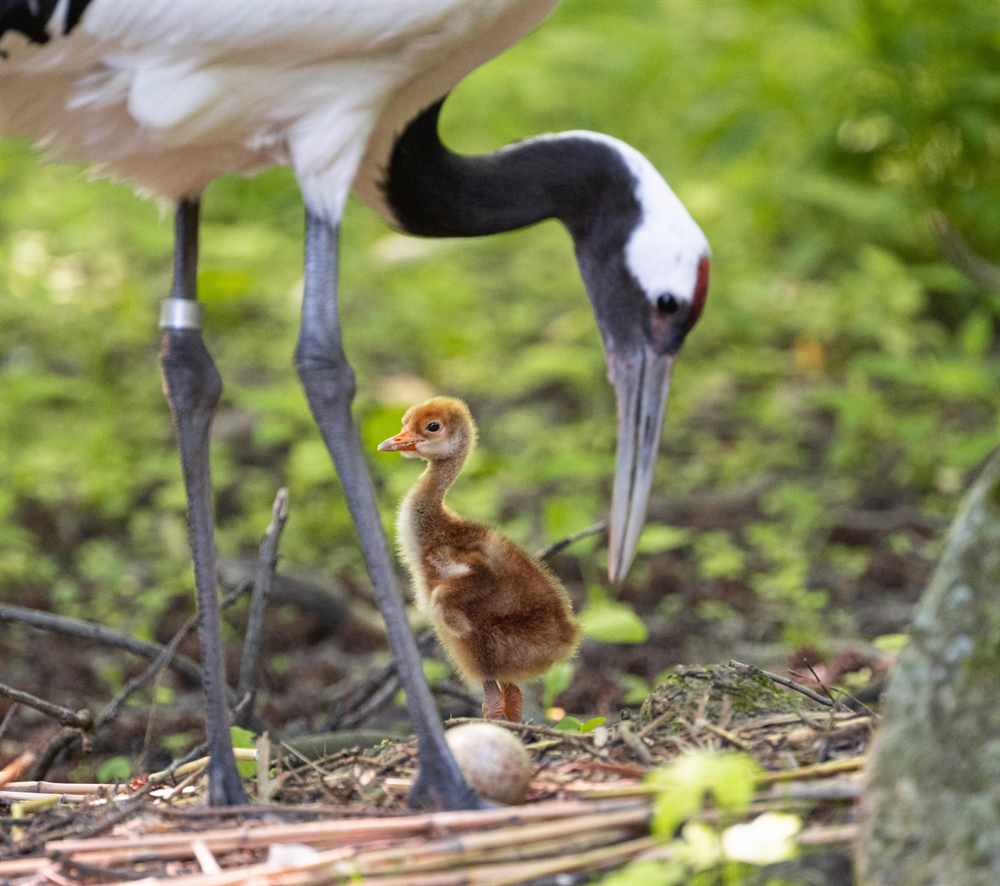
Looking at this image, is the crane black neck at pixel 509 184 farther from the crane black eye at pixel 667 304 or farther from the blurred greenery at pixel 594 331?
the blurred greenery at pixel 594 331

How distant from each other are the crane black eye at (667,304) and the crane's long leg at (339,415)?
2.68ft

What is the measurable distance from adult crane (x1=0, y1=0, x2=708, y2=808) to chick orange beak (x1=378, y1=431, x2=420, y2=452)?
385 mm

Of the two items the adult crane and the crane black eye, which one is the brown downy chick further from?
the crane black eye

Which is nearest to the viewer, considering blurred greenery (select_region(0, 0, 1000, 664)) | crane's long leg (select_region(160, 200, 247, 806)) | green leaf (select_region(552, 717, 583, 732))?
crane's long leg (select_region(160, 200, 247, 806))

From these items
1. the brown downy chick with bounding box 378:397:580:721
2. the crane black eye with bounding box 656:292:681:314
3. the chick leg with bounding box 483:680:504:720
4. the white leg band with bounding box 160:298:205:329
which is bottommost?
the chick leg with bounding box 483:680:504:720

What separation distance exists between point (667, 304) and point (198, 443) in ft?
4.20

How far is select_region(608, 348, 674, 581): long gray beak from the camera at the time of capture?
333 centimetres

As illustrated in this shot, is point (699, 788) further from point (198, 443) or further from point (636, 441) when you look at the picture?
point (198, 443)

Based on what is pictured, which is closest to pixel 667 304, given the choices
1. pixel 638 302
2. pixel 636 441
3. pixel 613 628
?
pixel 638 302

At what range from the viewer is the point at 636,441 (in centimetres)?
336

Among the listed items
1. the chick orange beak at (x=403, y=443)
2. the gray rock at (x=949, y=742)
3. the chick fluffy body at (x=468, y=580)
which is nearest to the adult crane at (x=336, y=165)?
the chick fluffy body at (x=468, y=580)

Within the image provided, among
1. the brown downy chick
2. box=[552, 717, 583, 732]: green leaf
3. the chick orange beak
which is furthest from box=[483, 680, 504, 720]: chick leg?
the chick orange beak

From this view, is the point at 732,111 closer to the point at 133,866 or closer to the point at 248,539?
the point at 248,539

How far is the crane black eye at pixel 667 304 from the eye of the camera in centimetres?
325
